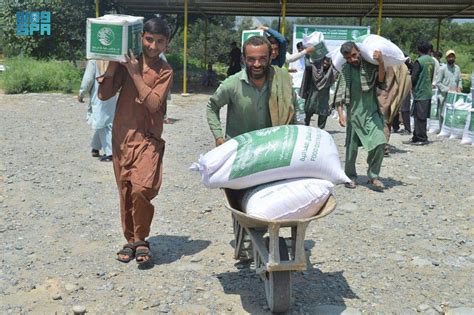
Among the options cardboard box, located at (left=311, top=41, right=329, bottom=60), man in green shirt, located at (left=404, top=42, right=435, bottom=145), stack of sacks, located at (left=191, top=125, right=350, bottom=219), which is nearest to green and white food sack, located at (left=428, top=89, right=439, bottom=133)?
man in green shirt, located at (left=404, top=42, right=435, bottom=145)

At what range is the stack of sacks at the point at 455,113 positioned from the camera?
1027cm

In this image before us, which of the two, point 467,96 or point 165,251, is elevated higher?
point 467,96

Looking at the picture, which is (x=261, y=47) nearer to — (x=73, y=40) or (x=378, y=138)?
(x=378, y=138)

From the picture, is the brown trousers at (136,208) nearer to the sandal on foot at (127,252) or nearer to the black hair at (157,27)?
the sandal on foot at (127,252)

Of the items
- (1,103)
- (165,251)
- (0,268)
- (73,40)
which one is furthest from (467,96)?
(73,40)

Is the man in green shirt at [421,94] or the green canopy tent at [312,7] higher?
the green canopy tent at [312,7]

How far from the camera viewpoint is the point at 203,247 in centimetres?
465

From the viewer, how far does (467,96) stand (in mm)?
10367

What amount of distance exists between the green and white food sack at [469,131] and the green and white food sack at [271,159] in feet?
23.8

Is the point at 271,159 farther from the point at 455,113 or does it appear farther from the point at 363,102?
the point at 455,113

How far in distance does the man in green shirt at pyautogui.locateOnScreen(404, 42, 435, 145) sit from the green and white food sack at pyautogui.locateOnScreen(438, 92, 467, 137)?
2.63ft

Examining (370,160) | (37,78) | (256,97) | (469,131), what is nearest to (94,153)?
(370,160)

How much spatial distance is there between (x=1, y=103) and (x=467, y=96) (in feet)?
34.5

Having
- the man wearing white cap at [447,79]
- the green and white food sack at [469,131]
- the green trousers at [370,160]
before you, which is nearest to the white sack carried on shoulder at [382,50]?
the green trousers at [370,160]
